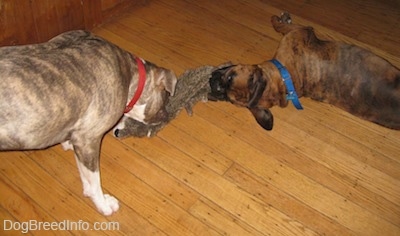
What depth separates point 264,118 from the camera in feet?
9.06

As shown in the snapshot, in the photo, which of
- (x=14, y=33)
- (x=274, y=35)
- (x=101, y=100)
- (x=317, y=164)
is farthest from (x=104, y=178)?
(x=274, y=35)

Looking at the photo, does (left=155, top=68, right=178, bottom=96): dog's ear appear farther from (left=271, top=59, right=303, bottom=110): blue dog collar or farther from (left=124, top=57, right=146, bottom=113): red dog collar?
(left=271, top=59, right=303, bottom=110): blue dog collar

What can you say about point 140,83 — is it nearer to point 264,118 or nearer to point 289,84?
point 264,118

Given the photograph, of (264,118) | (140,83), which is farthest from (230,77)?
(140,83)

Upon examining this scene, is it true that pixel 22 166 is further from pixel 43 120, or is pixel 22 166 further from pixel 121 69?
pixel 121 69

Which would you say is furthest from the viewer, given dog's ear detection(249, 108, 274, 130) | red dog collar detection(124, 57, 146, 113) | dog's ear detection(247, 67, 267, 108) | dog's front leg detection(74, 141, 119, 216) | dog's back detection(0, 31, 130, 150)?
dog's ear detection(249, 108, 274, 130)

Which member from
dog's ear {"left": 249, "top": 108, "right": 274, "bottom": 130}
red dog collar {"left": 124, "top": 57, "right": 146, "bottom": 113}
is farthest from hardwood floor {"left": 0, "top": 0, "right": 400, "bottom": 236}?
red dog collar {"left": 124, "top": 57, "right": 146, "bottom": 113}

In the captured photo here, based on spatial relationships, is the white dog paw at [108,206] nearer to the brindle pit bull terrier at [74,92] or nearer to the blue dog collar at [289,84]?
the brindle pit bull terrier at [74,92]

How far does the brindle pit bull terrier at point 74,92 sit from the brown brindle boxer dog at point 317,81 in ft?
1.86

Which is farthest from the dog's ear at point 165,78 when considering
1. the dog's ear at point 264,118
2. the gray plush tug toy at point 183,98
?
the dog's ear at point 264,118

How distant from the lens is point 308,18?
4004mm

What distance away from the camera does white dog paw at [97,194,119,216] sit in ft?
7.84

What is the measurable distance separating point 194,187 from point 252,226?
1.59ft

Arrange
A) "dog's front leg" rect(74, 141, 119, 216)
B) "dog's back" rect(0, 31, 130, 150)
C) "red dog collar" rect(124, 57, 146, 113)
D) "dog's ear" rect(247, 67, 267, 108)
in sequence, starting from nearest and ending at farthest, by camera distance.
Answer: "dog's back" rect(0, 31, 130, 150), "dog's front leg" rect(74, 141, 119, 216), "red dog collar" rect(124, 57, 146, 113), "dog's ear" rect(247, 67, 267, 108)
